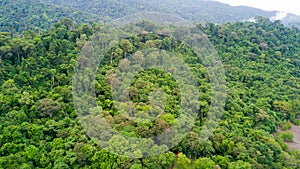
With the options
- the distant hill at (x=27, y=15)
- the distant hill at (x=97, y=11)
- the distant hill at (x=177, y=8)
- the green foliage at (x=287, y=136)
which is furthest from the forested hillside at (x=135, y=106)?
the distant hill at (x=177, y=8)

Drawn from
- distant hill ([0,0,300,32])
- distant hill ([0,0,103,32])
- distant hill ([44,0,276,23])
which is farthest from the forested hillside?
distant hill ([44,0,276,23])

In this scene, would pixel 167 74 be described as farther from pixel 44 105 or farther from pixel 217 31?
pixel 217 31

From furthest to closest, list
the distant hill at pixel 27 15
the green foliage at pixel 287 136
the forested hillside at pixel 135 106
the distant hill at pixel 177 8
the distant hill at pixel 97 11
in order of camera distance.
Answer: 1. the distant hill at pixel 177 8
2. the distant hill at pixel 97 11
3. the distant hill at pixel 27 15
4. the green foliage at pixel 287 136
5. the forested hillside at pixel 135 106

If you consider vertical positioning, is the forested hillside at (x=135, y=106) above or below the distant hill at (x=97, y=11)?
below

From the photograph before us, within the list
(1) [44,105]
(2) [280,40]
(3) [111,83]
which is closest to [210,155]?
(3) [111,83]

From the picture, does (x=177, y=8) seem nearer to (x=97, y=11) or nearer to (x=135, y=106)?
(x=97, y=11)

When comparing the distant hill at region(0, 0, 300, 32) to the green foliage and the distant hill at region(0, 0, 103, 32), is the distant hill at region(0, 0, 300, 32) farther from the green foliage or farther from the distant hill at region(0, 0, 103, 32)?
the green foliage

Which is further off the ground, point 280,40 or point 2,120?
point 280,40

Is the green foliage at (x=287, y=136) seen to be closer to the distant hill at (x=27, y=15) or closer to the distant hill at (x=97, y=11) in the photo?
the distant hill at (x=97, y=11)
